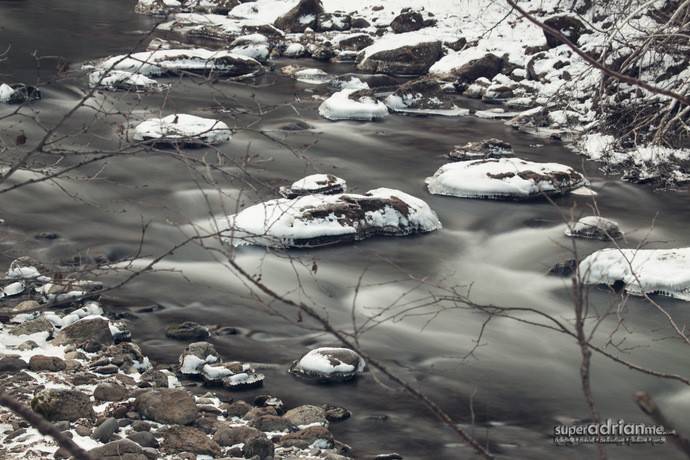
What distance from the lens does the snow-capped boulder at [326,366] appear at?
21.3ft

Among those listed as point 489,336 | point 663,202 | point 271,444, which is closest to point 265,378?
point 271,444

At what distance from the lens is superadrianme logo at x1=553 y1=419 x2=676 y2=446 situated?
584 centimetres

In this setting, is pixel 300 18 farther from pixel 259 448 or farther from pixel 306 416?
pixel 259 448

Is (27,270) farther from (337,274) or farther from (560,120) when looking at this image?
(560,120)

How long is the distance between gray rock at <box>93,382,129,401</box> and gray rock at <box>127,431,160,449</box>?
560mm

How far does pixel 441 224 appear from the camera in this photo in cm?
1075

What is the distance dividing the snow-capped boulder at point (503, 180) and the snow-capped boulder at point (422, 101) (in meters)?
4.56

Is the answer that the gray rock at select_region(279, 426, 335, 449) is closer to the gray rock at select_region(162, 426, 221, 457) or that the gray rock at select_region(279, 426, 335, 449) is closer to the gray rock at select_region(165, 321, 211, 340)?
the gray rock at select_region(162, 426, 221, 457)

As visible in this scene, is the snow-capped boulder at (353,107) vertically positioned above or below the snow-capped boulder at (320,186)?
above

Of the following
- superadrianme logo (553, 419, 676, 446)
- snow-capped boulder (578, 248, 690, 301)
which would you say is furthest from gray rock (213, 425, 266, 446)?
snow-capped boulder (578, 248, 690, 301)

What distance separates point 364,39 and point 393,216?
13082 millimetres

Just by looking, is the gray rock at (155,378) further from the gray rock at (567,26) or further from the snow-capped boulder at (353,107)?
the gray rock at (567,26)

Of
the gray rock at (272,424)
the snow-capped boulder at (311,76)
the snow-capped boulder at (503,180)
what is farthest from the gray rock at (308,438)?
the snow-capped boulder at (311,76)

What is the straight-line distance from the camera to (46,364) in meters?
6.12
